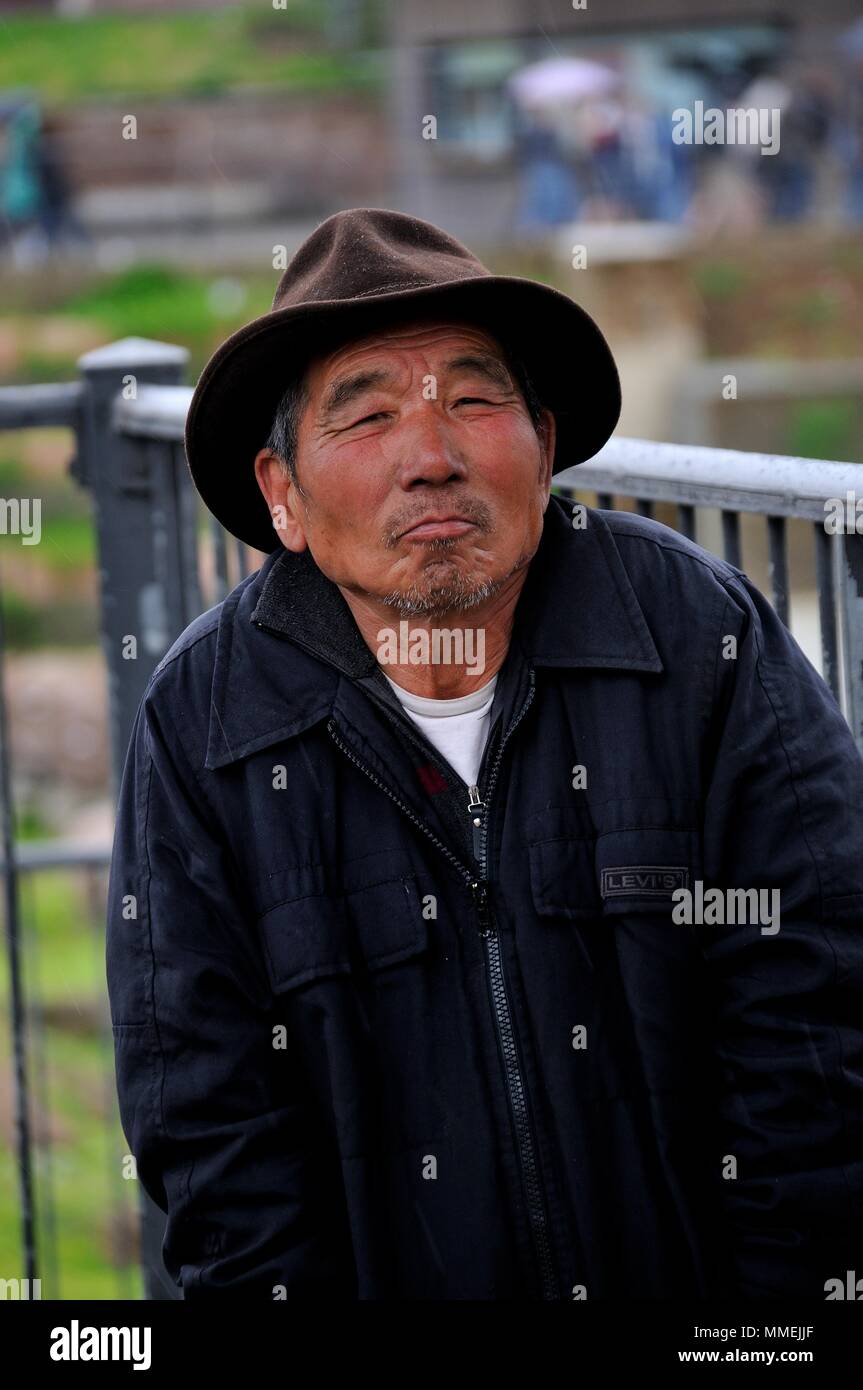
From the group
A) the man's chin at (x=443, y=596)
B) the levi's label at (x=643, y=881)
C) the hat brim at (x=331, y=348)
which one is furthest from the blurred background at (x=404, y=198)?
the levi's label at (x=643, y=881)

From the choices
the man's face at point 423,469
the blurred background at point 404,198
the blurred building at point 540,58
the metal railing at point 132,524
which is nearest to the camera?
the man's face at point 423,469

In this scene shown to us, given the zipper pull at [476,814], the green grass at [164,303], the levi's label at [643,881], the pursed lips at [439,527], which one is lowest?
the levi's label at [643,881]

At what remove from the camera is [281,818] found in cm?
240

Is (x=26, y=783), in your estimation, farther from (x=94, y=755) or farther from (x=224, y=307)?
(x=224, y=307)

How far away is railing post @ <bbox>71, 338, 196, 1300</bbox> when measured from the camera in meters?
3.72

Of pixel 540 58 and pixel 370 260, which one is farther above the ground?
pixel 540 58

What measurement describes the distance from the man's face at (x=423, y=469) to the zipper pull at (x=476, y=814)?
0.82 feet

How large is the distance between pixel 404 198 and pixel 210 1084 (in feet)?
104

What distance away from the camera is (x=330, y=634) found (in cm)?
251

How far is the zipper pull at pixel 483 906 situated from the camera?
233 cm

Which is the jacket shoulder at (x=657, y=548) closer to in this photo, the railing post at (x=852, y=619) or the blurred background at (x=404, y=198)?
the railing post at (x=852, y=619)

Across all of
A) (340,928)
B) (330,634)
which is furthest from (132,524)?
(340,928)

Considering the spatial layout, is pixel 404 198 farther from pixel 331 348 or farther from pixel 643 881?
pixel 643 881

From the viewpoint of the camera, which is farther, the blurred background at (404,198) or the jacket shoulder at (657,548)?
the blurred background at (404,198)
